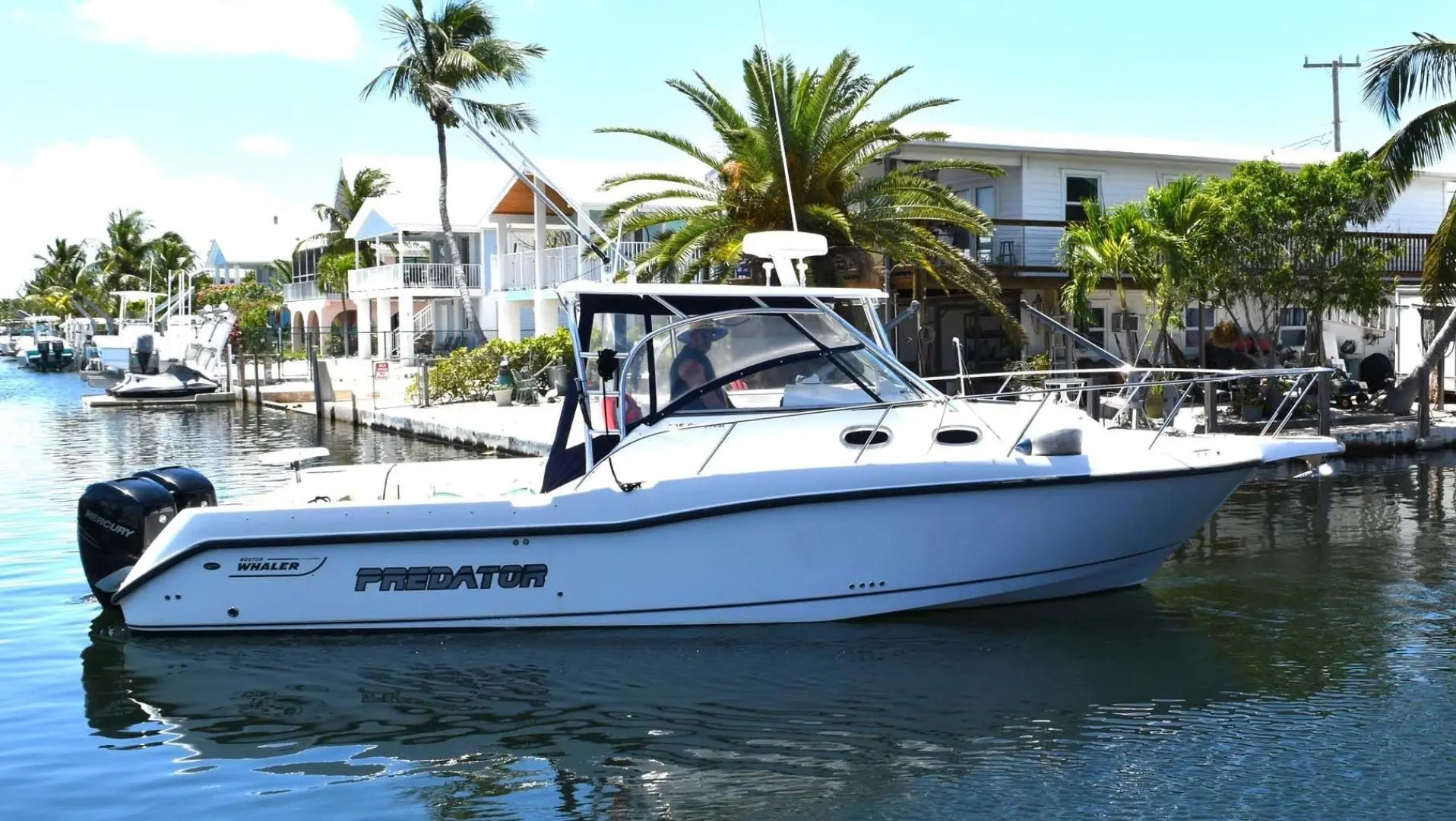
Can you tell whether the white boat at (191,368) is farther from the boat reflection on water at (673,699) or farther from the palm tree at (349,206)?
the boat reflection on water at (673,699)

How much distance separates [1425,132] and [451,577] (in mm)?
17413

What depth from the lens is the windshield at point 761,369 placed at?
31.3 ft

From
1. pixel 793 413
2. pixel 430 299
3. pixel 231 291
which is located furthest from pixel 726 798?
pixel 231 291

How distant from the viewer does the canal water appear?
6.71 metres

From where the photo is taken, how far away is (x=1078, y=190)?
2866 centimetres

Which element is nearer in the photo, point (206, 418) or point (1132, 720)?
point (1132, 720)

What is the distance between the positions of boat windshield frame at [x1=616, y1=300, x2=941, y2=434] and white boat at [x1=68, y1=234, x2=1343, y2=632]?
2 cm

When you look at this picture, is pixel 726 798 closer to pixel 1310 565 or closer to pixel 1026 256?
pixel 1310 565

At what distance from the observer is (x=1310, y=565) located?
11789 millimetres

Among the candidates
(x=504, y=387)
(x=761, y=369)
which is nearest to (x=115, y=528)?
(x=761, y=369)

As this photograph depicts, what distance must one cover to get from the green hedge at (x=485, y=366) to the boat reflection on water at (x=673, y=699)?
19.1 metres

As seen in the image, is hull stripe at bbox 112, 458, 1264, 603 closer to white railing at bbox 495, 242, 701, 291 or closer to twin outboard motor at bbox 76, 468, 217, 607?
twin outboard motor at bbox 76, 468, 217, 607

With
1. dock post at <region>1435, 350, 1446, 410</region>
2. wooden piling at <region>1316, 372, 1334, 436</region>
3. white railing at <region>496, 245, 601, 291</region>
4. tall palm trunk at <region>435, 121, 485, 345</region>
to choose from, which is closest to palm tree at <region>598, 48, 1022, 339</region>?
wooden piling at <region>1316, 372, 1334, 436</region>

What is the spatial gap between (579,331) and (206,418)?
24.0 metres
